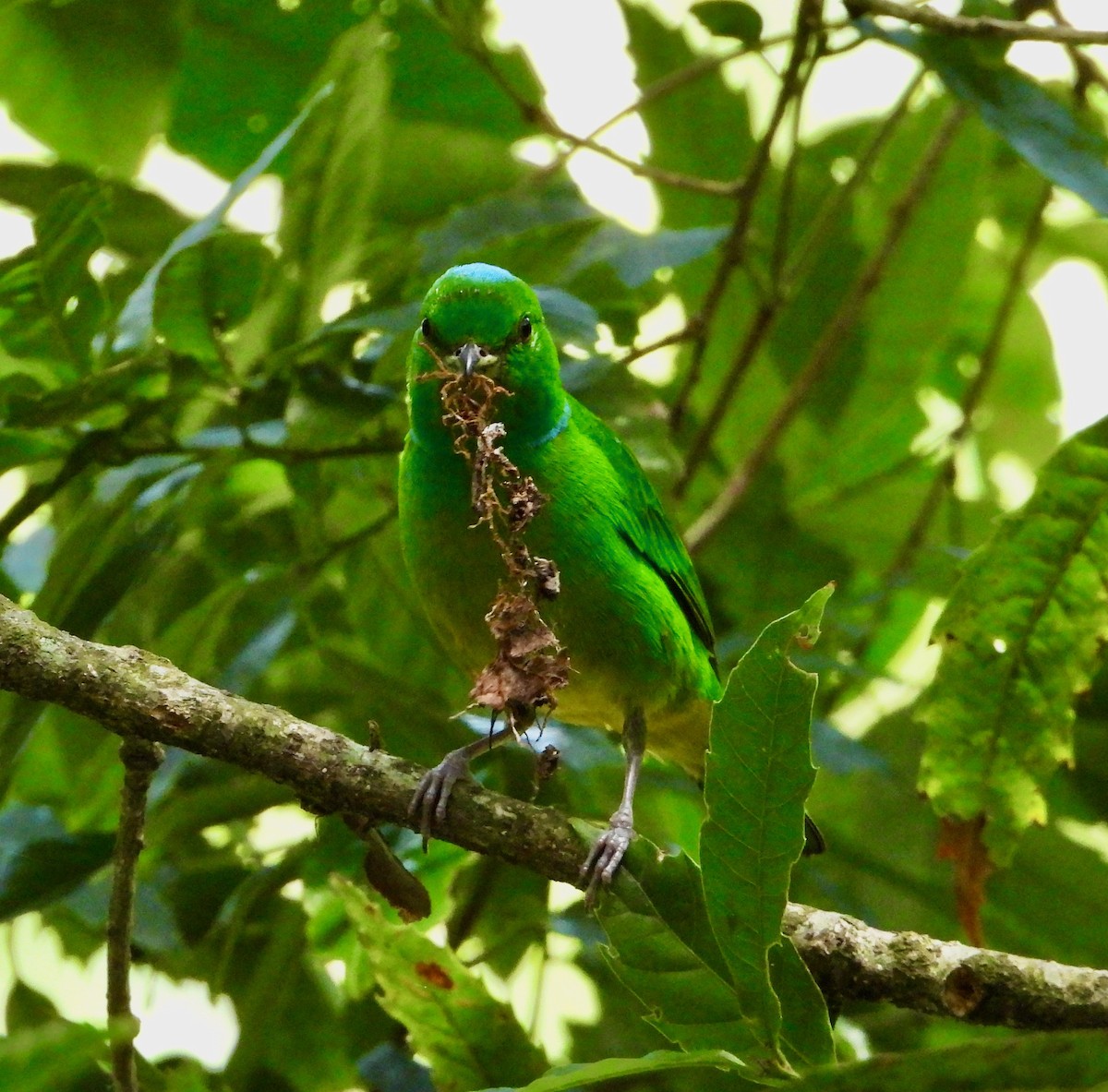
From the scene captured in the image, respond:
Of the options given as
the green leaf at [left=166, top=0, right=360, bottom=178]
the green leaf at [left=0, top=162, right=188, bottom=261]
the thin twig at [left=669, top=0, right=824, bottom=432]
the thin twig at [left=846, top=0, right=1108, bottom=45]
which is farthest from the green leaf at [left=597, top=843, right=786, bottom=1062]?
the green leaf at [left=166, top=0, right=360, bottom=178]

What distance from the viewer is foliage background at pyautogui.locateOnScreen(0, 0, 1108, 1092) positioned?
2980 mm

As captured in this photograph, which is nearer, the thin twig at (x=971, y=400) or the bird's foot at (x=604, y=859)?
the bird's foot at (x=604, y=859)

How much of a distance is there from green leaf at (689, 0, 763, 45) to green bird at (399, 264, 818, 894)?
2.70ft

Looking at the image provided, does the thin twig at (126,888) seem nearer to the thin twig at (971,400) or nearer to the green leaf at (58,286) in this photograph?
the green leaf at (58,286)

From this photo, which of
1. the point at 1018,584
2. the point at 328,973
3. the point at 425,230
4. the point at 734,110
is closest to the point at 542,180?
the point at 425,230

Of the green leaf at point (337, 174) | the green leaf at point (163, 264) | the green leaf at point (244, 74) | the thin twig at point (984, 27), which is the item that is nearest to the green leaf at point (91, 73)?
the green leaf at point (244, 74)

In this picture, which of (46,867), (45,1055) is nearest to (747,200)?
(46,867)

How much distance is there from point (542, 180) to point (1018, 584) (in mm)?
1626

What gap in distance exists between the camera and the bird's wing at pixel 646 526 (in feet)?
10.9

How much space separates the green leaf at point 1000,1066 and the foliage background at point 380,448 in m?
1.23

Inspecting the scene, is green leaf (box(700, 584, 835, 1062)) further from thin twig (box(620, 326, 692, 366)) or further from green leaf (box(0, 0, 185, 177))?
green leaf (box(0, 0, 185, 177))

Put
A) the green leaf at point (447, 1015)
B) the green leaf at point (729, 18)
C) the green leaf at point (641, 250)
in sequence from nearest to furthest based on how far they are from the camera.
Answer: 1. the green leaf at point (447, 1015)
2. the green leaf at point (641, 250)
3. the green leaf at point (729, 18)

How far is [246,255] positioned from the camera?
2854 mm

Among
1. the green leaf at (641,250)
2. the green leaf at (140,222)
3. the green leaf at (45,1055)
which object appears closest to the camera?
the green leaf at (45,1055)
